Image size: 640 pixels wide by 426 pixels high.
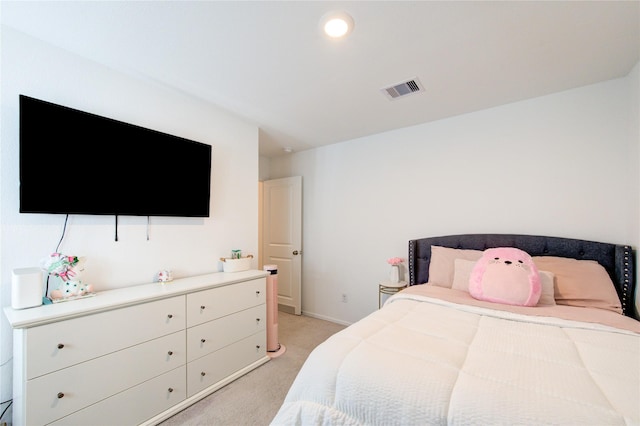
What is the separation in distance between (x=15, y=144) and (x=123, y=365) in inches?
58.3

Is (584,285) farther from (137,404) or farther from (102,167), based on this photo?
(102,167)

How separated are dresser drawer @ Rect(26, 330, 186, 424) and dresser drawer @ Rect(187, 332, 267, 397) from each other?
163 mm

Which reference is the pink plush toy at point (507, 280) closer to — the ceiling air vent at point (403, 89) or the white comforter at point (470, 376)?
the white comforter at point (470, 376)

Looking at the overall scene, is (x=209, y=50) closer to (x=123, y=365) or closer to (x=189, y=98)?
(x=189, y=98)

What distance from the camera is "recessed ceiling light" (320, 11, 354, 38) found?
4.61 ft

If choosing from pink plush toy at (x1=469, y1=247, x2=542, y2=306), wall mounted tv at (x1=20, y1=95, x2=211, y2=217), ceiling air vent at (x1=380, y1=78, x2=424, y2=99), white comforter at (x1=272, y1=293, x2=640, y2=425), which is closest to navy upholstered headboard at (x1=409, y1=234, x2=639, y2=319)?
pink plush toy at (x1=469, y1=247, x2=542, y2=306)

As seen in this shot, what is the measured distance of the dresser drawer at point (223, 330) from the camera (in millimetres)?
1924

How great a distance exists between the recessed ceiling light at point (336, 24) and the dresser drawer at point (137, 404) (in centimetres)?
247

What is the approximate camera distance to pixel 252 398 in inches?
76.9

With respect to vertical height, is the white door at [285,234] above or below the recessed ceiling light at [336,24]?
below

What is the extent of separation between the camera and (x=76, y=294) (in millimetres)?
1607

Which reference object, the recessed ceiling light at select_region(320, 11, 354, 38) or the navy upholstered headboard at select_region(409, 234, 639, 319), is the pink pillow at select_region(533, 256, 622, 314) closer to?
the navy upholstered headboard at select_region(409, 234, 639, 319)

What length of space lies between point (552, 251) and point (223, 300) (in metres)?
2.81

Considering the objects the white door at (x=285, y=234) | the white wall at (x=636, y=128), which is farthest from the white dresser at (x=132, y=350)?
the white wall at (x=636, y=128)
